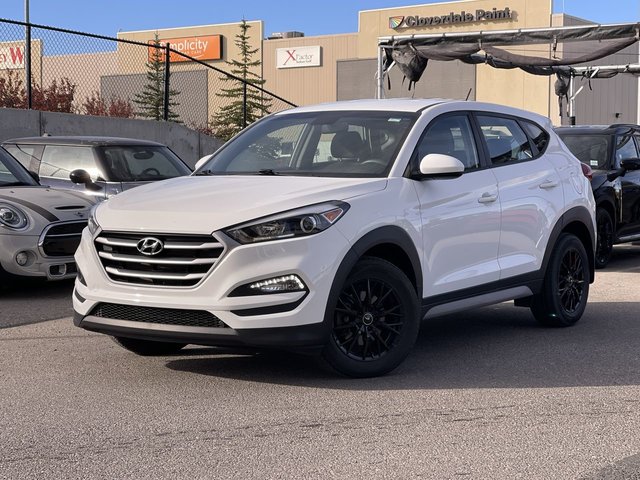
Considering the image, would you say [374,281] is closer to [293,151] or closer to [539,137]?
[293,151]

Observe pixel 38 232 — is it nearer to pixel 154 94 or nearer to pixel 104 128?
pixel 104 128

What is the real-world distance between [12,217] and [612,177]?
7.68 metres

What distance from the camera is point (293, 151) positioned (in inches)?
274

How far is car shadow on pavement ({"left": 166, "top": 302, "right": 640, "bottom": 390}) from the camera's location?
6156 millimetres

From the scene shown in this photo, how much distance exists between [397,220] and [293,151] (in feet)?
3.56

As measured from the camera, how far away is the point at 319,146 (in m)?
6.93

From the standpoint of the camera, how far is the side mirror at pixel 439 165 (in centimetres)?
641

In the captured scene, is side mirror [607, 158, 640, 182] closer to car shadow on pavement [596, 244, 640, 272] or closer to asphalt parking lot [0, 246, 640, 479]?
car shadow on pavement [596, 244, 640, 272]

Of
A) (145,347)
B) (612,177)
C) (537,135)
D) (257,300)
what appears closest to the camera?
(257,300)

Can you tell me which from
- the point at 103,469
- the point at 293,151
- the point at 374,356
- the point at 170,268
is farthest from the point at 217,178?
the point at 103,469

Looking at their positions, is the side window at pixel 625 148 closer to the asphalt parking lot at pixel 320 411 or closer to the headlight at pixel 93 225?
the asphalt parking lot at pixel 320 411

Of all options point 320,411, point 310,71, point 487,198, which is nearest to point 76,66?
point 487,198

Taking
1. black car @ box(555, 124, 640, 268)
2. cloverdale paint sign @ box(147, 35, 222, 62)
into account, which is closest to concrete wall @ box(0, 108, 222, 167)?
black car @ box(555, 124, 640, 268)

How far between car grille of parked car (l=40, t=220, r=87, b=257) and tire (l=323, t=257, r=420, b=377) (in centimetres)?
447
